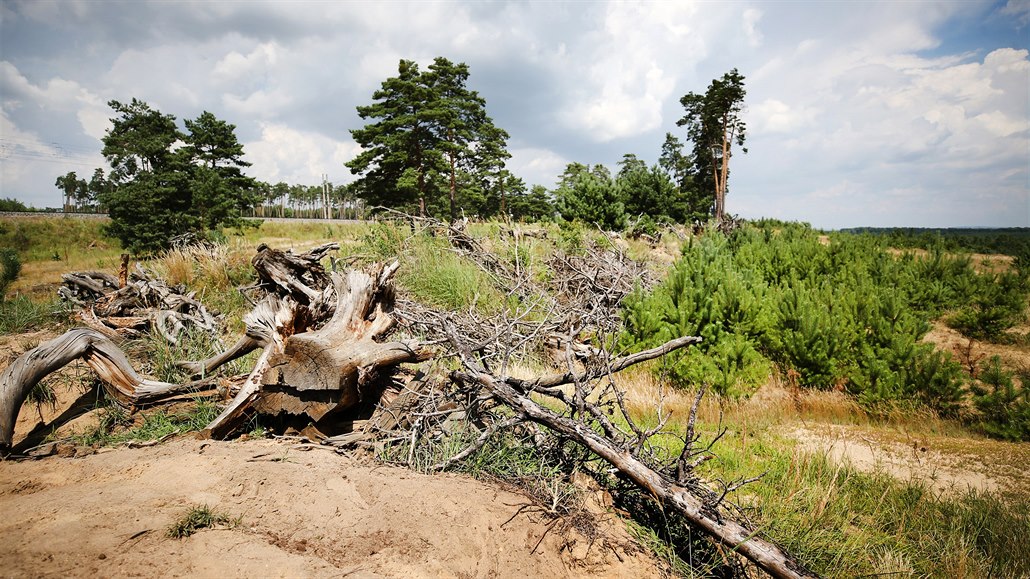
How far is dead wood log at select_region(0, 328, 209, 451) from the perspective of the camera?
3188mm

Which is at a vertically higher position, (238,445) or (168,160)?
(168,160)

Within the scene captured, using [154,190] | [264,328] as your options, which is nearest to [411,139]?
[154,190]

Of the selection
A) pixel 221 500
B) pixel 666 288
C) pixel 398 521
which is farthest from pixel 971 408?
Result: pixel 221 500

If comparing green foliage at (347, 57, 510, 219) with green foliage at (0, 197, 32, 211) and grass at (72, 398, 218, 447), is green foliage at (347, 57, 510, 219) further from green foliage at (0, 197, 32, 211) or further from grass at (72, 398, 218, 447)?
green foliage at (0, 197, 32, 211)

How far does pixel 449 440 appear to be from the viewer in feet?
10.4

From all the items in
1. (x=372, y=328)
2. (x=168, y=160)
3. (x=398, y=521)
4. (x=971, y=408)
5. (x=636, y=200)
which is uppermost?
(x=168, y=160)

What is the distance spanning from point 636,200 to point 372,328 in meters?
13.7

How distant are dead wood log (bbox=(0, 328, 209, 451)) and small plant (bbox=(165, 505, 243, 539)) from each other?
216cm

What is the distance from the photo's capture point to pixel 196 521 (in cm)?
194

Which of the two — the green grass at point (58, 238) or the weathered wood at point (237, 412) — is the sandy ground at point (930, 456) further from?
the green grass at point (58, 238)

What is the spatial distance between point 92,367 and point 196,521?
2.66m

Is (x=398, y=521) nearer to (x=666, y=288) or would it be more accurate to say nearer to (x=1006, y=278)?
(x=666, y=288)

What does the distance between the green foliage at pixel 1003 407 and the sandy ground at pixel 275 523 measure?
565 cm

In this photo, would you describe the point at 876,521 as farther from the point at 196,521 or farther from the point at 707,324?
the point at 196,521
